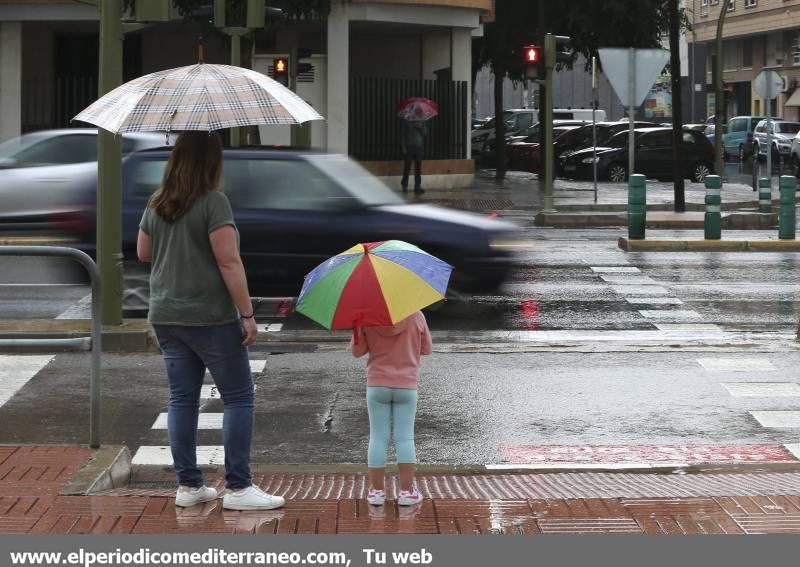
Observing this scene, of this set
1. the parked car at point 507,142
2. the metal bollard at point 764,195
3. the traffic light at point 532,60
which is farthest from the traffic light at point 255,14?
the parked car at point 507,142

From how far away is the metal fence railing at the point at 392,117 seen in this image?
33.9 metres

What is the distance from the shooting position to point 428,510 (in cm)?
631

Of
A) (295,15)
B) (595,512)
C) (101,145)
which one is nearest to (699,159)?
(295,15)

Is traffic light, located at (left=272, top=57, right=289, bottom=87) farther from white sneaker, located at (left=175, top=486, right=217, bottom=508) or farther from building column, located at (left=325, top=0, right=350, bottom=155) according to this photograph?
white sneaker, located at (left=175, top=486, right=217, bottom=508)

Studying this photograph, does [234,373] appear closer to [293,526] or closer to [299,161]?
[293,526]

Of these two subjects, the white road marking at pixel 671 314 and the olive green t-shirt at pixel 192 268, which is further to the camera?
the white road marking at pixel 671 314

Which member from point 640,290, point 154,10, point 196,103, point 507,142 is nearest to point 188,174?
point 196,103

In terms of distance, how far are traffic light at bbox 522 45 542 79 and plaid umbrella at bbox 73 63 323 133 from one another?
20.9 meters

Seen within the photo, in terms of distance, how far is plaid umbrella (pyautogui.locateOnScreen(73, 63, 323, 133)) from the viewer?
21.2ft

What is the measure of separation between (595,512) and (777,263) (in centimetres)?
1326

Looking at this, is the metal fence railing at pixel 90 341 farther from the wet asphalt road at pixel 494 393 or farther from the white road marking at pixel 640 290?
the white road marking at pixel 640 290

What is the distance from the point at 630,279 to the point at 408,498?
1100 cm

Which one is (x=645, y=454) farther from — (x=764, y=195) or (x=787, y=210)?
(x=764, y=195)

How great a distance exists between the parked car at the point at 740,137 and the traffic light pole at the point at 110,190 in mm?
41631
